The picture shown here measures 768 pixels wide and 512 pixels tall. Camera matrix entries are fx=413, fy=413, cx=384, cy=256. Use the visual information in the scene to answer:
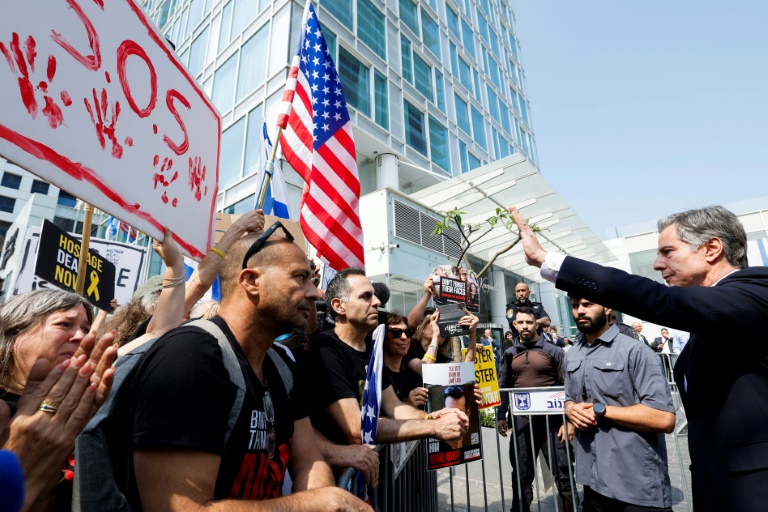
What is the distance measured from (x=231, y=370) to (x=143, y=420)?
295mm

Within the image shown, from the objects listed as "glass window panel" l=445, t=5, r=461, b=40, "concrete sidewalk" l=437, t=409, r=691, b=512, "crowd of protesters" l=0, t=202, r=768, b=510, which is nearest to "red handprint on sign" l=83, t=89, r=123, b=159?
"crowd of protesters" l=0, t=202, r=768, b=510

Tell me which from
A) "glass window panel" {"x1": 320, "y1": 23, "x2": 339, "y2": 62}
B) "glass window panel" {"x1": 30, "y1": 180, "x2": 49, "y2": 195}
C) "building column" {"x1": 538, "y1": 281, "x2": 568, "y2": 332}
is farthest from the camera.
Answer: "glass window panel" {"x1": 30, "y1": 180, "x2": 49, "y2": 195}

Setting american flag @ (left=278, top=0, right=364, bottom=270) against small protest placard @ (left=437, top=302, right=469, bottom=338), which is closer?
small protest placard @ (left=437, top=302, right=469, bottom=338)

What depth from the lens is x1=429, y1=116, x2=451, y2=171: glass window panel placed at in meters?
18.8

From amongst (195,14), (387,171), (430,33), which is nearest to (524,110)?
(430,33)

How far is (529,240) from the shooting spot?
238 centimetres

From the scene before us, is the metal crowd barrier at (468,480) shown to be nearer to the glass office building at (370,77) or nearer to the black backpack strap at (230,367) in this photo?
the black backpack strap at (230,367)

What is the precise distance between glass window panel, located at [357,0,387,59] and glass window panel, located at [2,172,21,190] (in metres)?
52.1

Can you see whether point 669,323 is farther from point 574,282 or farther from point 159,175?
point 159,175

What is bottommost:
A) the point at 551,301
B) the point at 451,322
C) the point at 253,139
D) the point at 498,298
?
the point at 451,322

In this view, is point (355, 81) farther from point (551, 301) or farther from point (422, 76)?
point (551, 301)

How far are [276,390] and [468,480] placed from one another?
3279 mm

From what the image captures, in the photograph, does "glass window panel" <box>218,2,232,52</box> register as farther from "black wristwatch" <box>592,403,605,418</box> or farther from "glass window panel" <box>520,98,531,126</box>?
"glass window panel" <box>520,98,531,126</box>

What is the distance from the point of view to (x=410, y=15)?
63.5 feet
